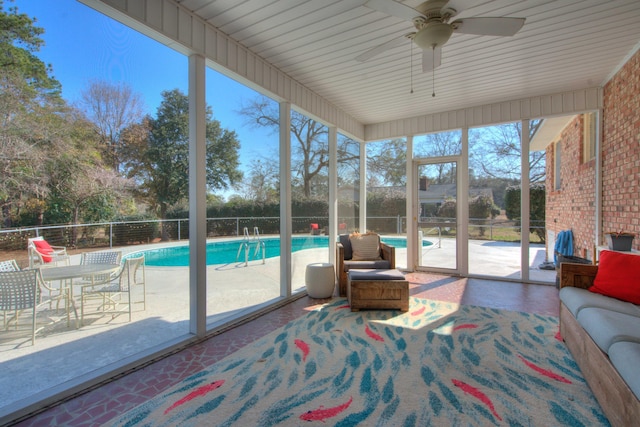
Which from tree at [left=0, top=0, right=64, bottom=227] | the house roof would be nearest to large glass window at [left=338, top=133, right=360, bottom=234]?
the house roof

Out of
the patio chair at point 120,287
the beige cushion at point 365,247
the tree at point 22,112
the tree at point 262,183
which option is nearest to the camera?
the tree at point 22,112

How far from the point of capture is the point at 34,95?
1.97 metres

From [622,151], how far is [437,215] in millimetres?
2610

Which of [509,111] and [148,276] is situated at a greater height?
[509,111]

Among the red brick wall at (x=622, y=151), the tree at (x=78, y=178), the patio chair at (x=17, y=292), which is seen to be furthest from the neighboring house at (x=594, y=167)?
the patio chair at (x=17, y=292)

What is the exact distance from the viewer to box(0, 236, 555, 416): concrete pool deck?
204cm

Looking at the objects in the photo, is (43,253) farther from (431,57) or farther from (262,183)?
(431,57)

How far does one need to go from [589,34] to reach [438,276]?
383 cm

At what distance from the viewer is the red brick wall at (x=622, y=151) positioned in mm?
3358

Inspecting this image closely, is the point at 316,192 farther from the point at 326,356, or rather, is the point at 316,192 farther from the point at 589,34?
the point at 589,34

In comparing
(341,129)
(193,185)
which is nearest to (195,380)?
(193,185)

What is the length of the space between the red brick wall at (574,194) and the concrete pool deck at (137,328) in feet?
2.41

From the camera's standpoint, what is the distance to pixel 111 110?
7.91ft

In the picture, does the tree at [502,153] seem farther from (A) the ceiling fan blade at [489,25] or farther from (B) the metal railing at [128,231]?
(A) the ceiling fan blade at [489,25]
